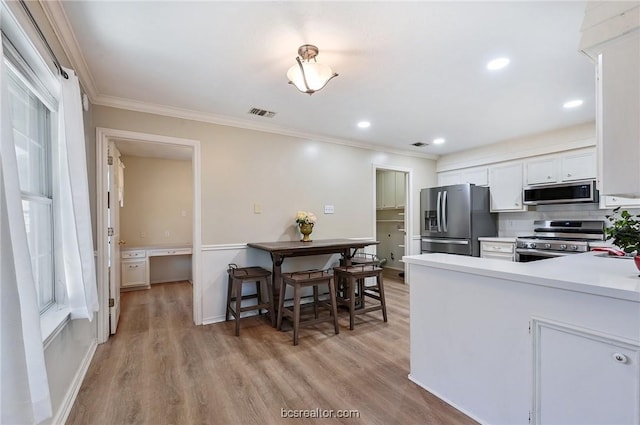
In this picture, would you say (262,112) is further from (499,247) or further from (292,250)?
(499,247)

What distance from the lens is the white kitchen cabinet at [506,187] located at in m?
4.34

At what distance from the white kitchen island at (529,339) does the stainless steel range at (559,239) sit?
2029 mm

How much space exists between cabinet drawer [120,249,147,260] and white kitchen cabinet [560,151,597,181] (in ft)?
20.4

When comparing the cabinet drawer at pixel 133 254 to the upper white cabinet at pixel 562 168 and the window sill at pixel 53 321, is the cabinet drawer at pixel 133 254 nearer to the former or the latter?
the window sill at pixel 53 321

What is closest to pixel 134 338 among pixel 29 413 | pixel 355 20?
pixel 29 413

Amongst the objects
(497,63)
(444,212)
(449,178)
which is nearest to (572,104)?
(497,63)

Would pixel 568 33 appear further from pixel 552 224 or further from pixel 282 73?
pixel 552 224

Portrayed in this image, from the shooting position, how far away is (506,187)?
14.7ft

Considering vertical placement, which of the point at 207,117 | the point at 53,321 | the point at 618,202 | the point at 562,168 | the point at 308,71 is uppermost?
the point at 207,117

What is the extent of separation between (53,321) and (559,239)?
5.14 meters

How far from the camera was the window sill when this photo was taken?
1.51 m

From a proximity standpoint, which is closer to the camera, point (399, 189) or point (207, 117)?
point (207, 117)

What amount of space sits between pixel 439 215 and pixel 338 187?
6.00 ft

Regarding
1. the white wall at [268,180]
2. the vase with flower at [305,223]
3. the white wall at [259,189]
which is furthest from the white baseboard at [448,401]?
the white wall at [268,180]
